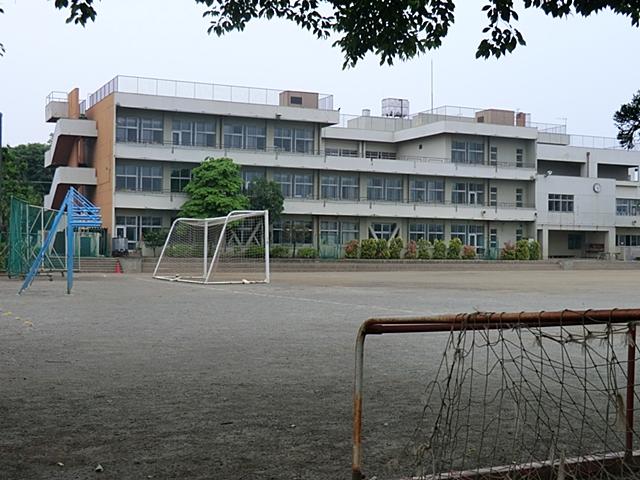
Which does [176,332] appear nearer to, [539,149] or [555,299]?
[555,299]

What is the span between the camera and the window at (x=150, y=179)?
52.8m

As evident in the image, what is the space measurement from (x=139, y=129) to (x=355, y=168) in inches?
604

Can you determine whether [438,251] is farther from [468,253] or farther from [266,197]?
[266,197]

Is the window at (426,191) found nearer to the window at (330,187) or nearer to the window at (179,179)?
the window at (330,187)

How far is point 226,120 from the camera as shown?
182 ft

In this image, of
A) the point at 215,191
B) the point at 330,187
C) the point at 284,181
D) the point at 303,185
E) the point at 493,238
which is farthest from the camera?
the point at 493,238

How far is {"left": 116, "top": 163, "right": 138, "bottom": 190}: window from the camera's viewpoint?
170 feet

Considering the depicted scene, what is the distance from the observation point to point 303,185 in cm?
5806

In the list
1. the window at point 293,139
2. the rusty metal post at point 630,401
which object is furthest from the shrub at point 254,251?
the rusty metal post at point 630,401

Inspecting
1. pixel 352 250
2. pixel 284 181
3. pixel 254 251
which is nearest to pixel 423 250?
pixel 352 250

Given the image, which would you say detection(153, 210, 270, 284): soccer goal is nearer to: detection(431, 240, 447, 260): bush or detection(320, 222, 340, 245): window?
detection(320, 222, 340, 245): window

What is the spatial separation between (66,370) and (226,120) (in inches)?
1892

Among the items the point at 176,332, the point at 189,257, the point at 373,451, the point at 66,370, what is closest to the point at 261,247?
the point at 189,257

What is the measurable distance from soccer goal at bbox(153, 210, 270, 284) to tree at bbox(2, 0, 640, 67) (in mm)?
25654
